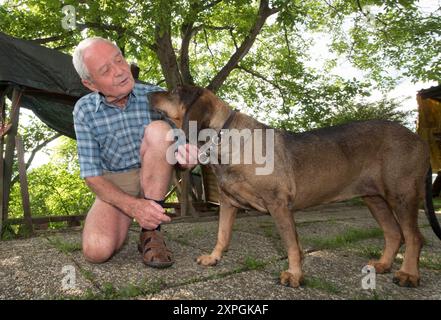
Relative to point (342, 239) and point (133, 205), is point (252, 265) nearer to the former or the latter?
point (133, 205)

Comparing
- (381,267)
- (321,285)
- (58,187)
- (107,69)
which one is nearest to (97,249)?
(107,69)

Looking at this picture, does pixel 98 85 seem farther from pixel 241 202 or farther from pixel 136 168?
pixel 241 202

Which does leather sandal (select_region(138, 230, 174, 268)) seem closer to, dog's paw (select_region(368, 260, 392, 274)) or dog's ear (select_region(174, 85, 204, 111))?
dog's ear (select_region(174, 85, 204, 111))

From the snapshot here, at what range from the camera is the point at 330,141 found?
3543mm

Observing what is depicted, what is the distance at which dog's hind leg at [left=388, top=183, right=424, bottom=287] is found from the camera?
295 cm

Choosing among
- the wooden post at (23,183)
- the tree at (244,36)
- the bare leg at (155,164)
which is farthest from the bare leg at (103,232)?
the tree at (244,36)

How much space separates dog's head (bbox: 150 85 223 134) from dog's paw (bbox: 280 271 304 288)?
1.50 metres

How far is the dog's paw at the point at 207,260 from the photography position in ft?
11.0

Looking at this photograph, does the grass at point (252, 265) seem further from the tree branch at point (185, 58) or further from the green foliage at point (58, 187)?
the green foliage at point (58, 187)

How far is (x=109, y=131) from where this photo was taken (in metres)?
3.61

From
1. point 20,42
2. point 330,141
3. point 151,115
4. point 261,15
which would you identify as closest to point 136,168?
point 151,115

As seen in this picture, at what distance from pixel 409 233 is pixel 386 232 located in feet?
1.52

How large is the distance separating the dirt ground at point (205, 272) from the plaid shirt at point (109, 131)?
979mm
